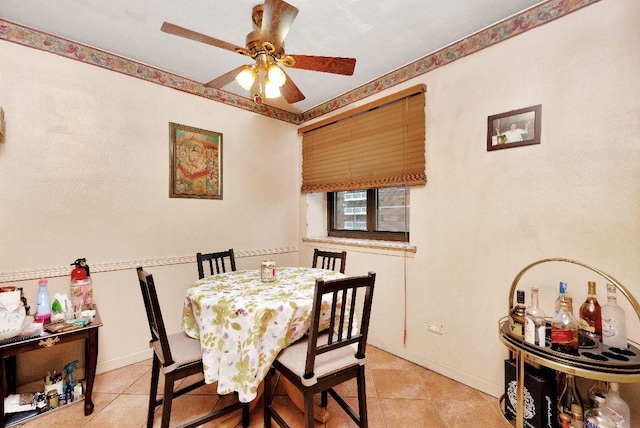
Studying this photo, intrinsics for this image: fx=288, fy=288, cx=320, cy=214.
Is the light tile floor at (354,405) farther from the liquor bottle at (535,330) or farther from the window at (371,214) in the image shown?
the window at (371,214)

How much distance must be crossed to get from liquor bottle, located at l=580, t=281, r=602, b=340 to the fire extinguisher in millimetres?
3259

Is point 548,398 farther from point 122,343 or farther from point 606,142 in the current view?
point 122,343

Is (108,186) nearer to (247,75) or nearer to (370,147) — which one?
(247,75)

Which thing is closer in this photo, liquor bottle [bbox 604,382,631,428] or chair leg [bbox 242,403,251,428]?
liquor bottle [bbox 604,382,631,428]

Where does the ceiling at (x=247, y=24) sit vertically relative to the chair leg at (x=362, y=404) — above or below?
above

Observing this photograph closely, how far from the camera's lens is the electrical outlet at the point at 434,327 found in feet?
7.87

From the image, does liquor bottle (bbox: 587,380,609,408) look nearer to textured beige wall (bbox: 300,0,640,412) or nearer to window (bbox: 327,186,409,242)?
textured beige wall (bbox: 300,0,640,412)

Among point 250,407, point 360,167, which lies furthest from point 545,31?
point 250,407

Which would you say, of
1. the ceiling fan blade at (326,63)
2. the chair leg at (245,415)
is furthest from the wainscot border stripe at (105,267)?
the ceiling fan blade at (326,63)

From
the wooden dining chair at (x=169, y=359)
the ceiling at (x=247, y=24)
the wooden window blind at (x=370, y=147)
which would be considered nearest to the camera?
the wooden dining chair at (x=169, y=359)

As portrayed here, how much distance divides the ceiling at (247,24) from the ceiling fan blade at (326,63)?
0.48 metres

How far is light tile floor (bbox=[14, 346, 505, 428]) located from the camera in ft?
5.98

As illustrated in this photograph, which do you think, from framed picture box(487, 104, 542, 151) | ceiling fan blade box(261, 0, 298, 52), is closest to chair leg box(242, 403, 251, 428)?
ceiling fan blade box(261, 0, 298, 52)

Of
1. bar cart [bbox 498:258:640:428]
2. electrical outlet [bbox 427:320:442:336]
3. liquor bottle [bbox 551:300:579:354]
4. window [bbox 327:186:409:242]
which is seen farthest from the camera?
window [bbox 327:186:409:242]
